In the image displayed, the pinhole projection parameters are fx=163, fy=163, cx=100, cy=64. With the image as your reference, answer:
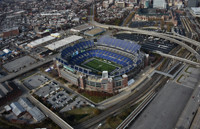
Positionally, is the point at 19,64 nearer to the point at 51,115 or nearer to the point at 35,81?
the point at 35,81

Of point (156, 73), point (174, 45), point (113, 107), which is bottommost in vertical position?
point (113, 107)

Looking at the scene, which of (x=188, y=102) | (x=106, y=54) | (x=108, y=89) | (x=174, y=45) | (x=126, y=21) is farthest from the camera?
(x=126, y=21)

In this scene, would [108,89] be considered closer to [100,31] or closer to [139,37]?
[139,37]

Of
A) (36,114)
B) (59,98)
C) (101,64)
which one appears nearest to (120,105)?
(59,98)

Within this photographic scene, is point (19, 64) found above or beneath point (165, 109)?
above

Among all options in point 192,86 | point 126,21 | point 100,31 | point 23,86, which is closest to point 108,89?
point 192,86

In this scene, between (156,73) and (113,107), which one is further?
(156,73)
